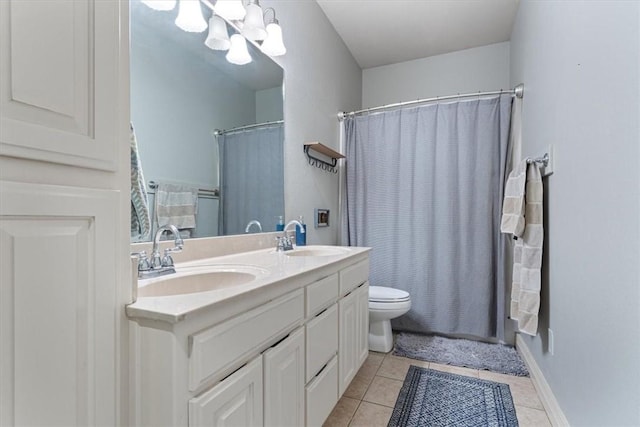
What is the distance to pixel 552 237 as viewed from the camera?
1.62 meters

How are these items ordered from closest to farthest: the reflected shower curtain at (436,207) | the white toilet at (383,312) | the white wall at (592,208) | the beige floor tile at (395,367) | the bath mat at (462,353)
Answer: the white wall at (592,208)
the beige floor tile at (395,367)
the bath mat at (462,353)
the white toilet at (383,312)
the reflected shower curtain at (436,207)

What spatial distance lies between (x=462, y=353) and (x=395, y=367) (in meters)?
0.55

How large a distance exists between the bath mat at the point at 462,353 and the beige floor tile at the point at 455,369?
0.04 m

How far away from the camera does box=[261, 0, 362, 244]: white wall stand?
2039mm

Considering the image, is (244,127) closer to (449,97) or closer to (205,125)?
(205,125)

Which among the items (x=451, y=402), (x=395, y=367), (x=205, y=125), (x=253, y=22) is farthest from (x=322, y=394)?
(x=253, y=22)

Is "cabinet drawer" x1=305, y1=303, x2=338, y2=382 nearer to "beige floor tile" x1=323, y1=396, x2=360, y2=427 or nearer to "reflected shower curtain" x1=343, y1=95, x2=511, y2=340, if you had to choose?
"beige floor tile" x1=323, y1=396, x2=360, y2=427

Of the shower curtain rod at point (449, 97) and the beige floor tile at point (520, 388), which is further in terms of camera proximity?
the shower curtain rod at point (449, 97)

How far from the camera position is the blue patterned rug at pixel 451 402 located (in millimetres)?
1534

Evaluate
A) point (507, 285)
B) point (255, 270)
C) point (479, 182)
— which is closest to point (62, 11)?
point (255, 270)

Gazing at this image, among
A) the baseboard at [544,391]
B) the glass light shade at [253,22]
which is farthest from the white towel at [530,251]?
the glass light shade at [253,22]

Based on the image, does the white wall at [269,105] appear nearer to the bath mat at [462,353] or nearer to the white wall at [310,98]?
the white wall at [310,98]

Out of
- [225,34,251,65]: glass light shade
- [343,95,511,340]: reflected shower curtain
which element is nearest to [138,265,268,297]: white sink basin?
[225,34,251,65]: glass light shade

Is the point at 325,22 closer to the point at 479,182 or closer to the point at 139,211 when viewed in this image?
the point at 479,182
